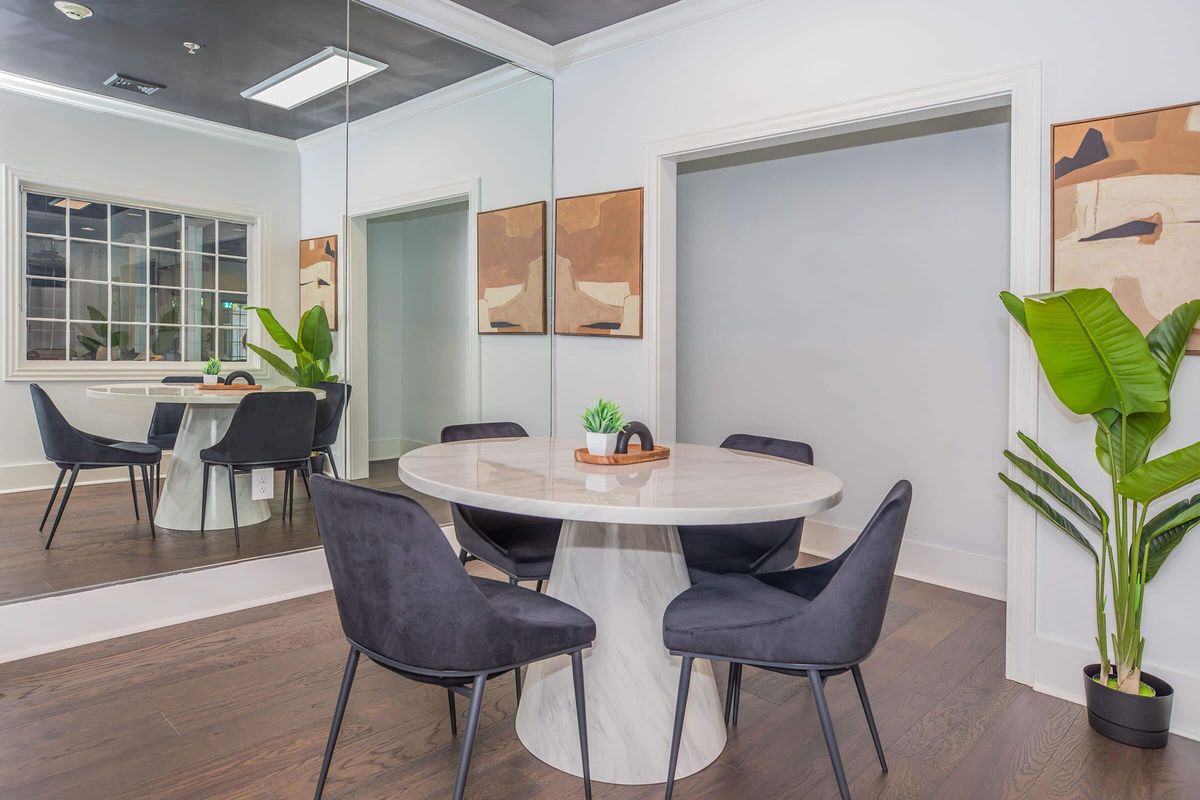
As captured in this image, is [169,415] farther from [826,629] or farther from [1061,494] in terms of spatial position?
[1061,494]

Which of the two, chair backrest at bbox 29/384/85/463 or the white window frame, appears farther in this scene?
chair backrest at bbox 29/384/85/463

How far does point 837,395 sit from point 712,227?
127cm

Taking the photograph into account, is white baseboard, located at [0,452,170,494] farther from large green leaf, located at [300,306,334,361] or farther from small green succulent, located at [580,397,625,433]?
small green succulent, located at [580,397,625,433]

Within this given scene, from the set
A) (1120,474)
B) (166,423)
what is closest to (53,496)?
(166,423)

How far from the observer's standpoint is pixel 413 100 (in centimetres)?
372

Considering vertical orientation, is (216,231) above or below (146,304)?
above

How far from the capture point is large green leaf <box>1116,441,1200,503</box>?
6.17ft

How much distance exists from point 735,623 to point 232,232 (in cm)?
257

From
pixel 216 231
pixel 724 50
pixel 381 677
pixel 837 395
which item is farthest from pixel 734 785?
pixel 724 50

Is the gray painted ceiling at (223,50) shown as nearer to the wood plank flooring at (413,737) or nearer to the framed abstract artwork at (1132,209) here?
the wood plank flooring at (413,737)

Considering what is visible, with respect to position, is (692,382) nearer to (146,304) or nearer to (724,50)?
(724,50)

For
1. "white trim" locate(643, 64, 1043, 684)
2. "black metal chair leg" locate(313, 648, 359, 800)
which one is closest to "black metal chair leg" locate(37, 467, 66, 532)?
"black metal chair leg" locate(313, 648, 359, 800)

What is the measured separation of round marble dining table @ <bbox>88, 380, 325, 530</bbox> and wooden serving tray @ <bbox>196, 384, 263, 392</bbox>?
13 millimetres

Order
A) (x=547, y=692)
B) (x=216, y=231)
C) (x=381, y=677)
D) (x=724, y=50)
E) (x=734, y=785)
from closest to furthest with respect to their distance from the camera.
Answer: (x=734, y=785) → (x=547, y=692) → (x=381, y=677) → (x=216, y=231) → (x=724, y=50)
